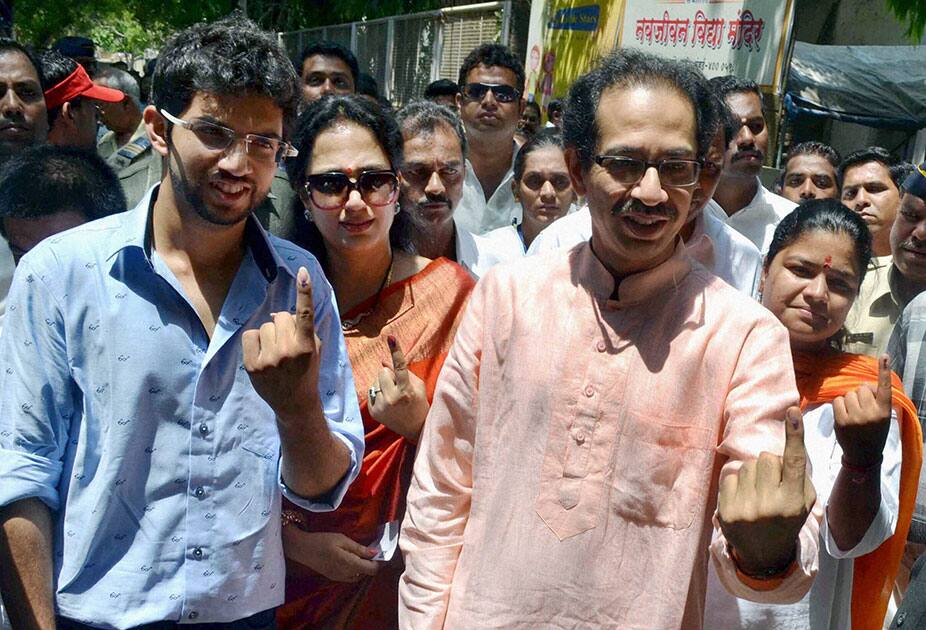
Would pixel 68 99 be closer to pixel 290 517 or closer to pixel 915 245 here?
pixel 290 517

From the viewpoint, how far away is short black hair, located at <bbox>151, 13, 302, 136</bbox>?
6.51 ft

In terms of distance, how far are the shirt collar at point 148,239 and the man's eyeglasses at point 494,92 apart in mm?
3178

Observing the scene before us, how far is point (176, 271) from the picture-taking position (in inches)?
78.2

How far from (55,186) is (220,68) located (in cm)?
111

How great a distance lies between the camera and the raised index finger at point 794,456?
1.49 meters

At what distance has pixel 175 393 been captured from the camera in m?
1.87

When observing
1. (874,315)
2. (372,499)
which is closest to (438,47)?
(874,315)

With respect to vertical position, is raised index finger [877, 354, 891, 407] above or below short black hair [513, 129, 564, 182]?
above

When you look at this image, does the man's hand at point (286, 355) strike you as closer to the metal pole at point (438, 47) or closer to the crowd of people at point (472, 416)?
the crowd of people at point (472, 416)

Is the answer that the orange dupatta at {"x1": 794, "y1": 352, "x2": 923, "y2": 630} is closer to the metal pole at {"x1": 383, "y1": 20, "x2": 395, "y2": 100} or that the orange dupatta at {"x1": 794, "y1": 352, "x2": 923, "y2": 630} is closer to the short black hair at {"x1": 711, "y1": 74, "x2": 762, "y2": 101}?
the short black hair at {"x1": 711, "y1": 74, "x2": 762, "y2": 101}

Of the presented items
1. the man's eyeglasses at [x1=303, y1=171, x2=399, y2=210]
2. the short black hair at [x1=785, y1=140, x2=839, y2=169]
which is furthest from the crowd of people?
the short black hair at [x1=785, y1=140, x2=839, y2=169]

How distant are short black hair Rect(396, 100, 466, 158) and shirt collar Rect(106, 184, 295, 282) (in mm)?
1362

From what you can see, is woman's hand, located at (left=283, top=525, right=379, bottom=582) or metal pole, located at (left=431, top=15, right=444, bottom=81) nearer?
Result: woman's hand, located at (left=283, top=525, right=379, bottom=582)

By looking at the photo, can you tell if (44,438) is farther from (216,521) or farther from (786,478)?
(786,478)
